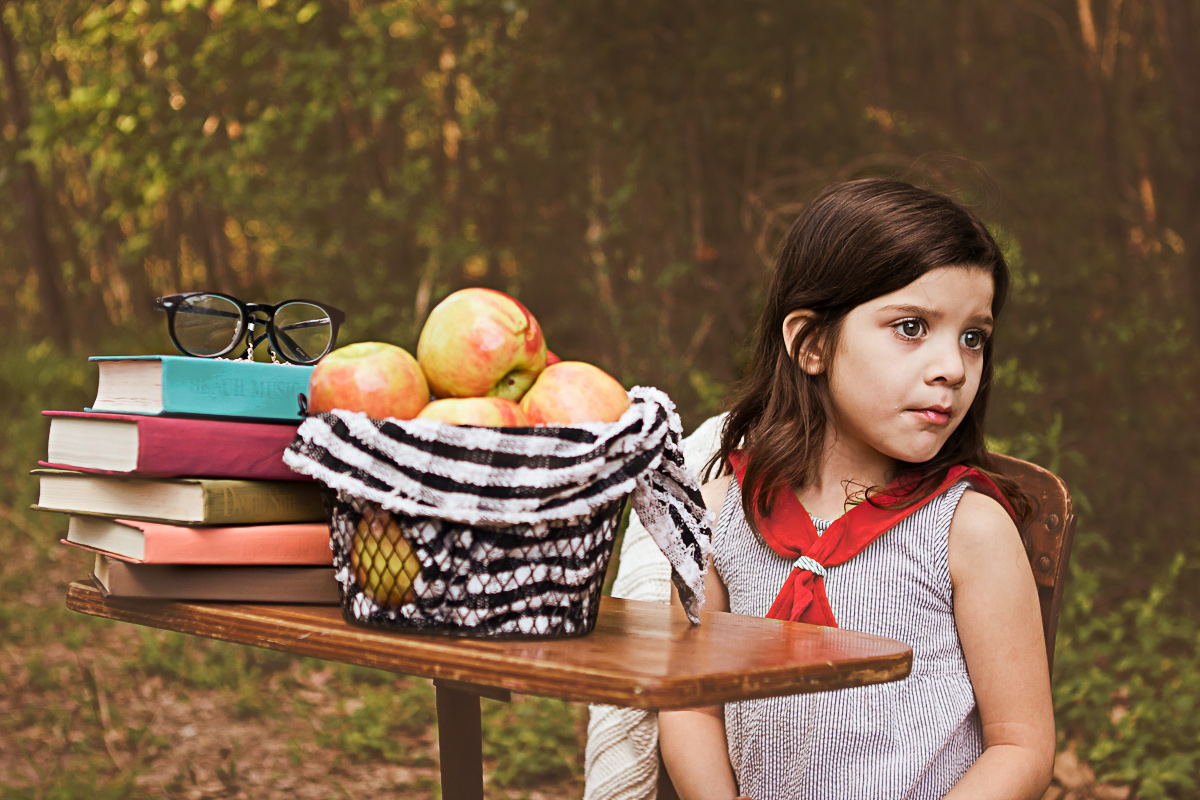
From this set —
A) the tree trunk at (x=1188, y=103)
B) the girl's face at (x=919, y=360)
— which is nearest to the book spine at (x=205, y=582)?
the girl's face at (x=919, y=360)

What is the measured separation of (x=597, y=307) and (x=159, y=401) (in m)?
4.20

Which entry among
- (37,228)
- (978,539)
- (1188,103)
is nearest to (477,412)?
(978,539)

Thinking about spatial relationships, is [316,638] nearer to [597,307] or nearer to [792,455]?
[792,455]

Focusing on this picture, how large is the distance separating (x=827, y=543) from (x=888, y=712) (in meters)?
0.25

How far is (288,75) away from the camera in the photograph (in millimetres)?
5117

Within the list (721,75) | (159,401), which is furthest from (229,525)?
(721,75)

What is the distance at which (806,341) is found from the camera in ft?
5.68

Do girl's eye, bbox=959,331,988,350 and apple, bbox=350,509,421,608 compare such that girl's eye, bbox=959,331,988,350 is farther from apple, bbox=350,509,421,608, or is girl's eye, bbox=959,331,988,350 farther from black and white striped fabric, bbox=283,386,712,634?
apple, bbox=350,509,421,608

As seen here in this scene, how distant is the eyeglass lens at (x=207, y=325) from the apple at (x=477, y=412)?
0.41 metres

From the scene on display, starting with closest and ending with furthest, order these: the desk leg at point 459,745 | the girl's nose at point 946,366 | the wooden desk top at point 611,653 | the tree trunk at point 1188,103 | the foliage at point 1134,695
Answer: the wooden desk top at point 611,653, the girl's nose at point 946,366, the desk leg at point 459,745, the foliage at point 1134,695, the tree trunk at point 1188,103

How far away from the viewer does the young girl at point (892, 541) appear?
1.54 meters

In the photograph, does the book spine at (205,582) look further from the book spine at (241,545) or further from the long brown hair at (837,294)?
the long brown hair at (837,294)

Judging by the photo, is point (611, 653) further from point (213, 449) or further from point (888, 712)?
point (888, 712)

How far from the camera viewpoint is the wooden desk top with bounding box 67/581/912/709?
0.98m
